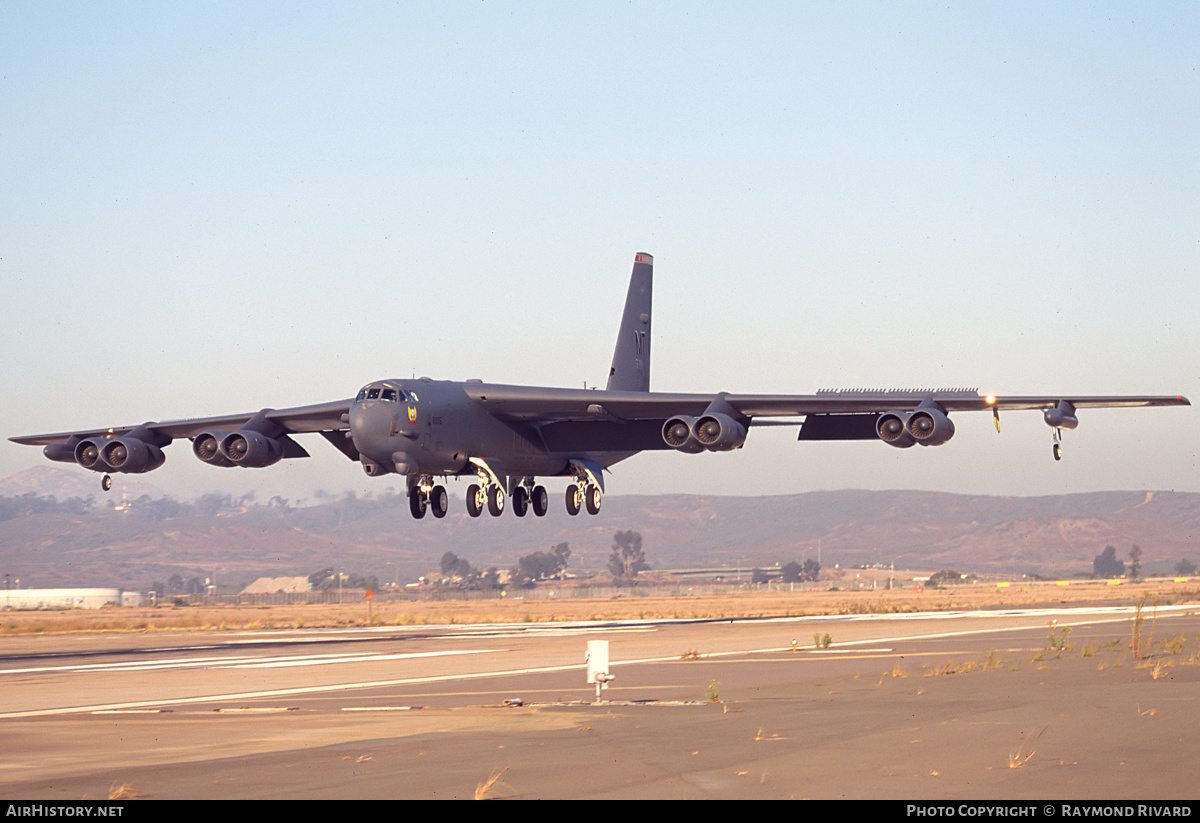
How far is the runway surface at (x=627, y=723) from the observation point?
1227cm

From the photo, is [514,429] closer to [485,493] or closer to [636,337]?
[485,493]

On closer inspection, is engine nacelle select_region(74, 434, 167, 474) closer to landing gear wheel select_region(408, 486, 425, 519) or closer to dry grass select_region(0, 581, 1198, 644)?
landing gear wheel select_region(408, 486, 425, 519)

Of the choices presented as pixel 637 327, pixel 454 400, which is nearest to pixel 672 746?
pixel 454 400

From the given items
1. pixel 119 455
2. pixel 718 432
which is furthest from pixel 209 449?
pixel 718 432

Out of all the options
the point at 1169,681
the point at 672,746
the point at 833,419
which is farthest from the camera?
the point at 833,419

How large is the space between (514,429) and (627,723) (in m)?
25.1

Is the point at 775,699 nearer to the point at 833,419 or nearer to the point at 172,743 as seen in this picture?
the point at 172,743

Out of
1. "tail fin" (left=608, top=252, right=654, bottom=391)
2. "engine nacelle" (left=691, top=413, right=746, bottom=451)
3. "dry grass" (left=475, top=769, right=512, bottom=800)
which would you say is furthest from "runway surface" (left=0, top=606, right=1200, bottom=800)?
"tail fin" (left=608, top=252, right=654, bottom=391)

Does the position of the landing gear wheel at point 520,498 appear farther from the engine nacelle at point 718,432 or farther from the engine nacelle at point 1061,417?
the engine nacelle at point 1061,417

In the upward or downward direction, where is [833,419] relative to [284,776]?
upward

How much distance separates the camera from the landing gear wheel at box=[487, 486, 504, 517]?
40156 mm

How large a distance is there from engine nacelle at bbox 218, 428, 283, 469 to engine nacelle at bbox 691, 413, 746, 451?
14010mm
